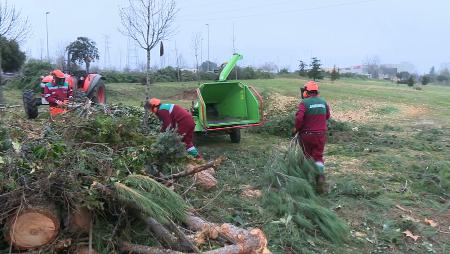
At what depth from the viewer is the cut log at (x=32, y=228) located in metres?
3.85

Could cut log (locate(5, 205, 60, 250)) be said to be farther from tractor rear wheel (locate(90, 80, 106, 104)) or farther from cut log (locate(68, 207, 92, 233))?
tractor rear wheel (locate(90, 80, 106, 104))

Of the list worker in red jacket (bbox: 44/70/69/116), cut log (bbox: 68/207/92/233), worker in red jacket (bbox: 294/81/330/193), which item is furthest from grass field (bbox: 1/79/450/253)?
worker in red jacket (bbox: 44/70/69/116)

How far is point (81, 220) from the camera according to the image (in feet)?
13.5

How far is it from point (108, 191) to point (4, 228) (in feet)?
2.77

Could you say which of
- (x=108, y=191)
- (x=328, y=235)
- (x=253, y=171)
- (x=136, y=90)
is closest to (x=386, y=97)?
(x=136, y=90)

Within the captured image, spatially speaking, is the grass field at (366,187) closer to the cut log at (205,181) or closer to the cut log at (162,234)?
the cut log at (205,181)

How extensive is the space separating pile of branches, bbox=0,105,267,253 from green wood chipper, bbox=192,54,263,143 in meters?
5.46

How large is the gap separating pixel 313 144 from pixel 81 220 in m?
4.06

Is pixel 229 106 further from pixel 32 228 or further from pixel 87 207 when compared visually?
pixel 32 228

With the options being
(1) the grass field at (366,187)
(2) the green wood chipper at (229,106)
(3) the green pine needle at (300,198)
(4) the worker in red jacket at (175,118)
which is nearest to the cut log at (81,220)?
(1) the grass field at (366,187)

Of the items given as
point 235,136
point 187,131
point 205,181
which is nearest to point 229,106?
point 235,136

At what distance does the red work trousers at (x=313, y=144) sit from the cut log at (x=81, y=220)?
394 centimetres

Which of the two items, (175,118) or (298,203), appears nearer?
(298,203)

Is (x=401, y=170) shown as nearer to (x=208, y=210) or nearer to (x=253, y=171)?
(x=253, y=171)
